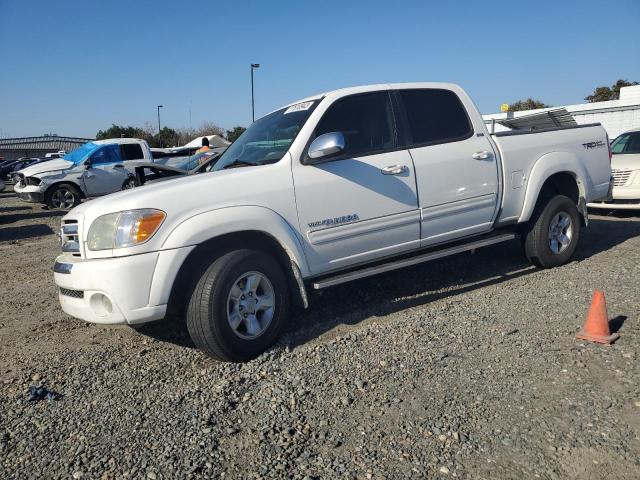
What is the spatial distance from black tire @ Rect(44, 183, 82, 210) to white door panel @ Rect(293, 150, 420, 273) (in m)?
12.7

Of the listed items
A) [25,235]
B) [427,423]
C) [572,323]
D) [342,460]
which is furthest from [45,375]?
[25,235]

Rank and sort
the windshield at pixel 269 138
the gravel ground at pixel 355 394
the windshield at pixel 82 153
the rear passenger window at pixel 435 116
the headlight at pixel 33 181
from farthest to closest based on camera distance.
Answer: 1. the windshield at pixel 82 153
2. the headlight at pixel 33 181
3. the rear passenger window at pixel 435 116
4. the windshield at pixel 269 138
5. the gravel ground at pixel 355 394

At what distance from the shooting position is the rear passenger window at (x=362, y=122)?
15.5ft

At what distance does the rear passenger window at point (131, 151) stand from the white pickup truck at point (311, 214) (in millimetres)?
11714

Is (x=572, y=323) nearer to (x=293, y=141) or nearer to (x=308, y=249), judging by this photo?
(x=308, y=249)

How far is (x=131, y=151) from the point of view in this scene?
16.1 metres

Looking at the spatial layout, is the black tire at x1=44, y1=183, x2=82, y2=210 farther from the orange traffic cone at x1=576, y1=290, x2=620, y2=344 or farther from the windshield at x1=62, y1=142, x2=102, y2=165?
the orange traffic cone at x1=576, y1=290, x2=620, y2=344

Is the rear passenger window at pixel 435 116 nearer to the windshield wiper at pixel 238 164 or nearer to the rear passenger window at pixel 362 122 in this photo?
the rear passenger window at pixel 362 122

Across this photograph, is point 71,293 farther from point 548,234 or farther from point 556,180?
point 556,180

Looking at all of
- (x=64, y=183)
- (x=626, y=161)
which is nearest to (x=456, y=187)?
(x=626, y=161)

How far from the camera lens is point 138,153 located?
16.4m

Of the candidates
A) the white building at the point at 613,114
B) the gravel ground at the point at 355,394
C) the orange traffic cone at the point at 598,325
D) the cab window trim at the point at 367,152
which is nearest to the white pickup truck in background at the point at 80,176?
the gravel ground at the point at 355,394

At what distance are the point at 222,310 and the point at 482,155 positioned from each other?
9.98ft

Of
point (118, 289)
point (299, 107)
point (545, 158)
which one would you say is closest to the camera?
point (118, 289)
